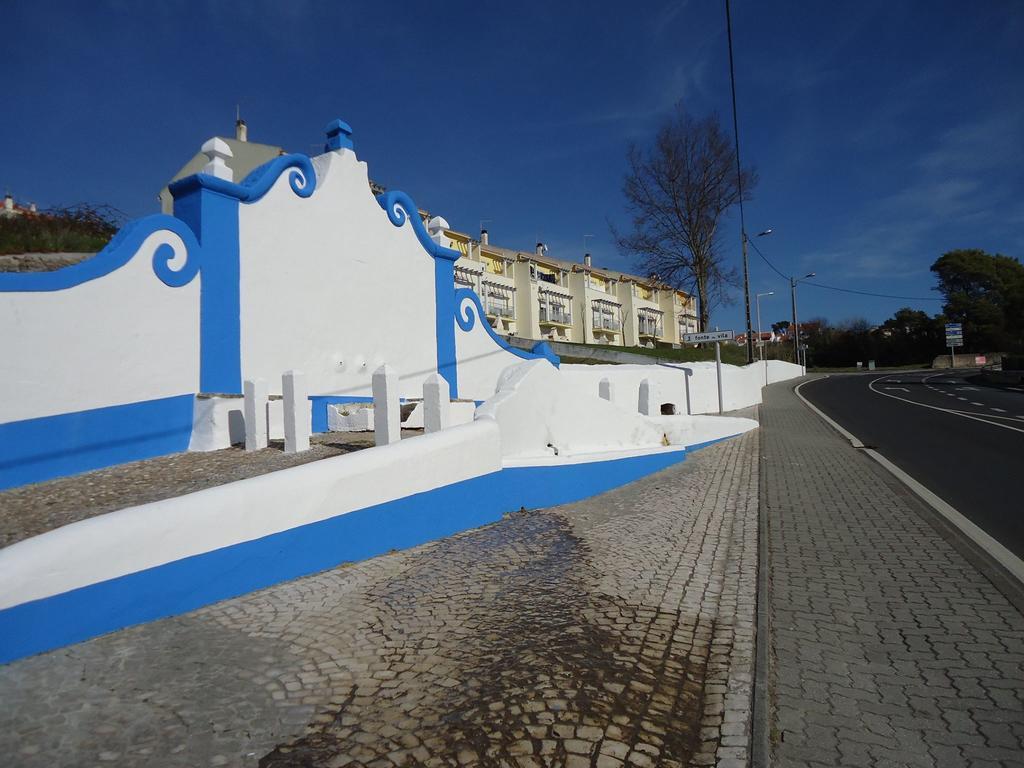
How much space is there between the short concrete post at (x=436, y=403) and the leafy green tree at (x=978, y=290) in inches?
2467

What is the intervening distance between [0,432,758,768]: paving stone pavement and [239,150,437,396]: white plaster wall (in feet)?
17.3

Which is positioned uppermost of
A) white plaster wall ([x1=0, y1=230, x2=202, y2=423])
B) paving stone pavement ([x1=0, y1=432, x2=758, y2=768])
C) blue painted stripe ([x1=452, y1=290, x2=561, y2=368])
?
blue painted stripe ([x1=452, y1=290, x2=561, y2=368])

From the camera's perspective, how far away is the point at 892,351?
66.4 meters

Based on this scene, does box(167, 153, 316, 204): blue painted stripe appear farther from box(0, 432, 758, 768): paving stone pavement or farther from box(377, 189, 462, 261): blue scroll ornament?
box(0, 432, 758, 768): paving stone pavement

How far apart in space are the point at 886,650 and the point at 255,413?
6566 mm

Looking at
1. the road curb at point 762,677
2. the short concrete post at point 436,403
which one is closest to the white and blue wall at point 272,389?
the short concrete post at point 436,403

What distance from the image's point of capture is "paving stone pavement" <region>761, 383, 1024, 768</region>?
245cm

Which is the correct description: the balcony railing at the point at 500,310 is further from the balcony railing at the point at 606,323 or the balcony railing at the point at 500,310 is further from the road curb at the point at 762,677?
the road curb at the point at 762,677

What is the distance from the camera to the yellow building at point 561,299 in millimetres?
50213

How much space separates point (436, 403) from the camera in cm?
649

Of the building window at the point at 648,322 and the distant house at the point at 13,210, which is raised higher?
the building window at the point at 648,322

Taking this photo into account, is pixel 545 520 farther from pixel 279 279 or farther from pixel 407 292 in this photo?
pixel 407 292

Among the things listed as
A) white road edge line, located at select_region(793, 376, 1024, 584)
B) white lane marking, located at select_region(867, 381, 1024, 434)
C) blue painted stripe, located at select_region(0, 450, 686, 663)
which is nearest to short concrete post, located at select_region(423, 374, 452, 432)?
blue painted stripe, located at select_region(0, 450, 686, 663)

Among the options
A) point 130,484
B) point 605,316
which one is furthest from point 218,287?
point 605,316
